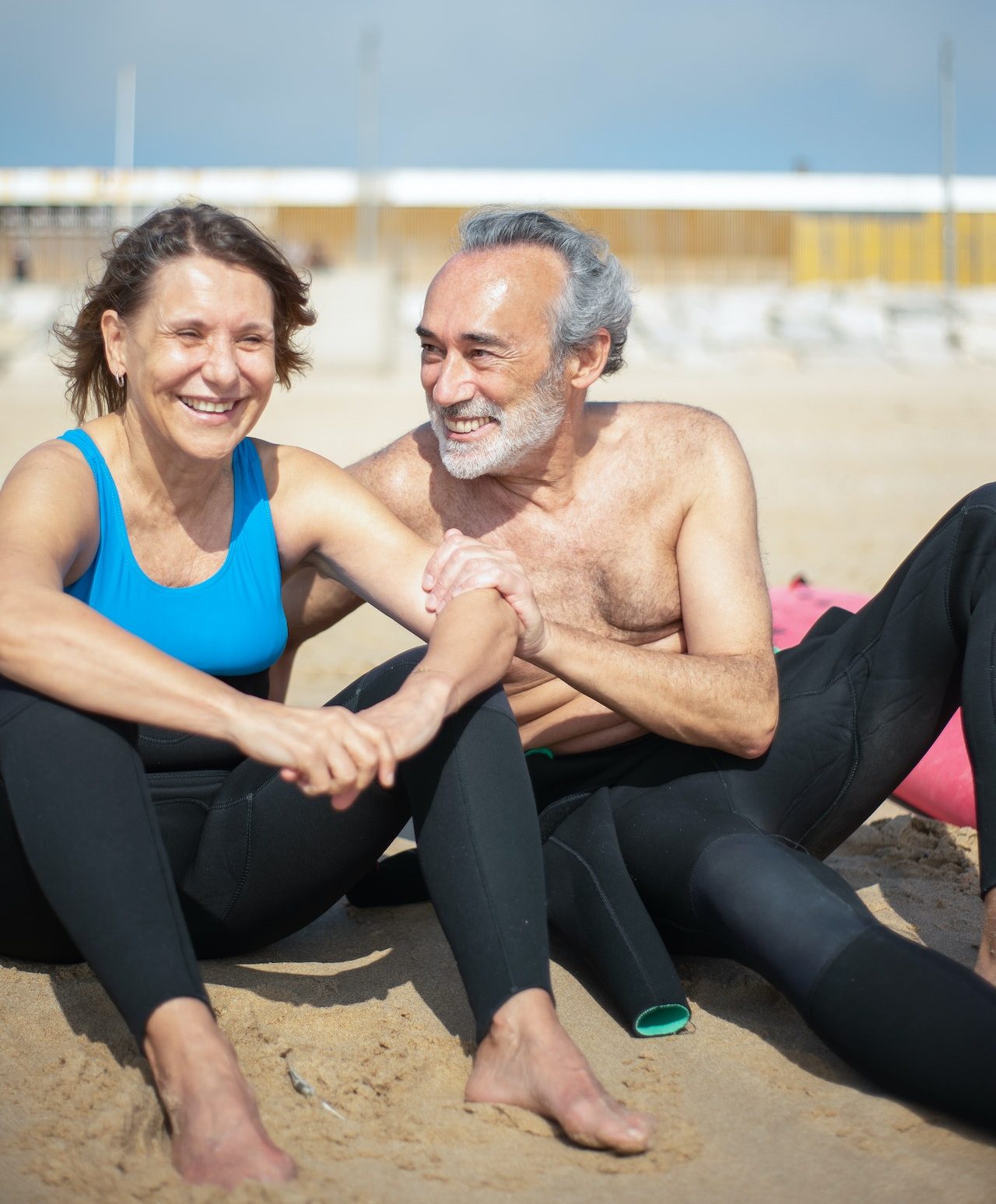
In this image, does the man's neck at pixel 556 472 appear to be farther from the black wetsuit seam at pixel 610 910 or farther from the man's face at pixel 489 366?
the black wetsuit seam at pixel 610 910

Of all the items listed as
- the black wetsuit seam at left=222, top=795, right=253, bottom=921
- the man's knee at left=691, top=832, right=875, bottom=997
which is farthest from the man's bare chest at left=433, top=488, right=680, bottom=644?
the black wetsuit seam at left=222, top=795, right=253, bottom=921

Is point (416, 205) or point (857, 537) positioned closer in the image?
point (857, 537)

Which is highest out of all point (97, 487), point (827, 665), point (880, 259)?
point (880, 259)

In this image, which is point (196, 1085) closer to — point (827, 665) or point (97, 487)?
point (97, 487)

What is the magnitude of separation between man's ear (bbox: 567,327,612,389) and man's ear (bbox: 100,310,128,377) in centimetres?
109

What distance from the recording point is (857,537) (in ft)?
27.3

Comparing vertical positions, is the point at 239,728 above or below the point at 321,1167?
above

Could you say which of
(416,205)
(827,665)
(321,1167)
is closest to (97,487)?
(321,1167)

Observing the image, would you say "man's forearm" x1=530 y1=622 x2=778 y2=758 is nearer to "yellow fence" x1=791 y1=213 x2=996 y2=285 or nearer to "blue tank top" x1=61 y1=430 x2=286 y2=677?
"blue tank top" x1=61 y1=430 x2=286 y2=677

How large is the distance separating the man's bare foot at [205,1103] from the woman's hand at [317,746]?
0.41 metres

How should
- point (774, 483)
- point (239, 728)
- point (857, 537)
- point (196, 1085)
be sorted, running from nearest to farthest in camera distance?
1. point (196, 1085)
2. point (239, 728)
3. point (857, 537)
4. point (774, 483)

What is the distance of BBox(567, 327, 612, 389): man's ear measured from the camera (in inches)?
126

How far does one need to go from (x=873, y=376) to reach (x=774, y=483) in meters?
11.2

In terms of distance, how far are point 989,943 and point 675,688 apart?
79cm
